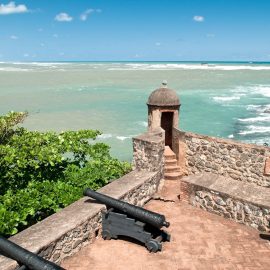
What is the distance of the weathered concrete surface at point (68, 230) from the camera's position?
665 cm

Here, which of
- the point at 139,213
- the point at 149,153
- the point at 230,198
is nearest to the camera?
the point at 139,213

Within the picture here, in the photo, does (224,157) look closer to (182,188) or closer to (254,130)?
(182,188)

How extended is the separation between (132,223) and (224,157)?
469 cm

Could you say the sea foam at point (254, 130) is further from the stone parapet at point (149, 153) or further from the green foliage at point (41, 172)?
the green foliage at point (41, 172)

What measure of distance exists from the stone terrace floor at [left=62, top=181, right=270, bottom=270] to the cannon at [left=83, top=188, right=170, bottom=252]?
0.72ft

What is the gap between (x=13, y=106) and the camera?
50.0 meters

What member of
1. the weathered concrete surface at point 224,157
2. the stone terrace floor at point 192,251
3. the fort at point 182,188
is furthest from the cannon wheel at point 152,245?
the weathered concrete surface at point 224,157

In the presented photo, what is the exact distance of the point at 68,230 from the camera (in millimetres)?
7113

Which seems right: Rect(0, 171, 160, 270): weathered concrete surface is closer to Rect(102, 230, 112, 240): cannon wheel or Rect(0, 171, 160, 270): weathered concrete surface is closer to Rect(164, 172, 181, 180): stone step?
Rect(102, 230, 112, 240): cannon wheel

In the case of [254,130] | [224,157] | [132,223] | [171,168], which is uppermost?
[224,157]

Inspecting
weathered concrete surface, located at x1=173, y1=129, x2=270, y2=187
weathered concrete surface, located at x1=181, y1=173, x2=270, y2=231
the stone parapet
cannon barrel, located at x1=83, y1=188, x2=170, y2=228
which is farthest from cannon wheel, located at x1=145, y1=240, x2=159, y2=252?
weathered concrete surface, located at x1=173, y1=129, x2=270, y2=187

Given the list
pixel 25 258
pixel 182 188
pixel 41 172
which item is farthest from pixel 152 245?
pixel 41 172

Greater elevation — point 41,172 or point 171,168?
point 41,172

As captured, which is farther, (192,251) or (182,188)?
(182,188)
